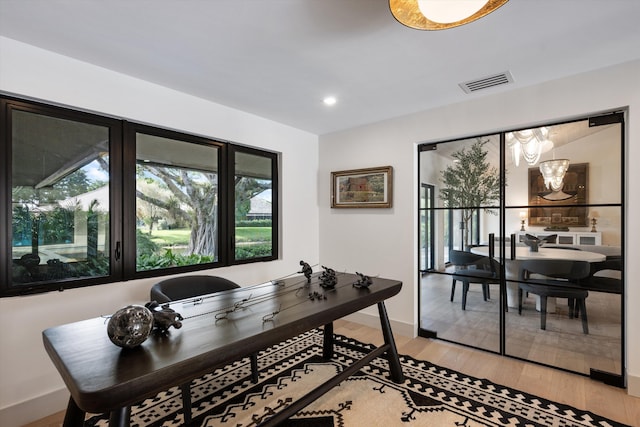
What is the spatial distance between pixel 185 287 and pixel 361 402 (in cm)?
169

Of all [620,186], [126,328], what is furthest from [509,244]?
[126,328]

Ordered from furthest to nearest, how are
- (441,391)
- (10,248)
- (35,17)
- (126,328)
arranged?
(441,391) < (10,248) < (35,17) < (126,328)

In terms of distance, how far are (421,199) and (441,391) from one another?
1935mm

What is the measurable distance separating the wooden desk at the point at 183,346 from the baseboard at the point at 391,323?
1.39 meters

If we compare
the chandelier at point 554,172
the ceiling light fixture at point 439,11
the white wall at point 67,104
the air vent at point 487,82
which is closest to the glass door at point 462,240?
the chandelier at point 554,172

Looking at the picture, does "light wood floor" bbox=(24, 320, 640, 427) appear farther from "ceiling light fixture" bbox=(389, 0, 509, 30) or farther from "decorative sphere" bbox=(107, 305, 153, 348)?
"ceiling light fixture" bbox=(389, 0, 509, 30)

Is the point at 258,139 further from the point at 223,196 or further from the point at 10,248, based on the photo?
the point at 10,248

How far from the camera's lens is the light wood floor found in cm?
213

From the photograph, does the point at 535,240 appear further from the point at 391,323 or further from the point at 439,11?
the point at 439,11

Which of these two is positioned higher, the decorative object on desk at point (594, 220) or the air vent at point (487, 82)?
the air vent at point (487, 82)

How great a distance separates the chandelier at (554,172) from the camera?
2.68m

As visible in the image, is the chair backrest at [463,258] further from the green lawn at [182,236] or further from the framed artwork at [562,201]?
the green lawn at [182,236]

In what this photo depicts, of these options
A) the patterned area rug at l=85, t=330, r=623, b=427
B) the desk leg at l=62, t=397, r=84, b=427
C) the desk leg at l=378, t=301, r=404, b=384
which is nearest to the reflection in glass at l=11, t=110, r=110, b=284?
the patterned area rug at l=85, t=330, r=623, b=427

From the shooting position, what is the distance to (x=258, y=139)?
11.7 ft
